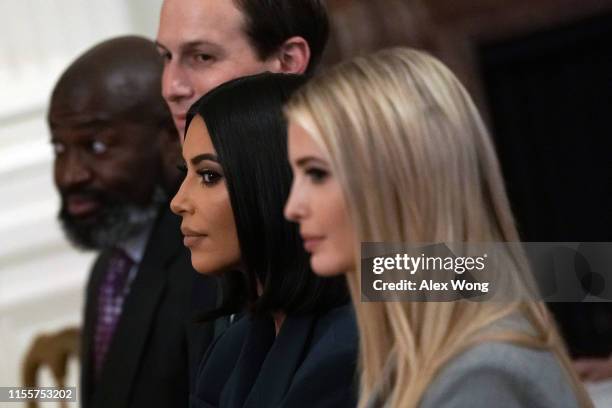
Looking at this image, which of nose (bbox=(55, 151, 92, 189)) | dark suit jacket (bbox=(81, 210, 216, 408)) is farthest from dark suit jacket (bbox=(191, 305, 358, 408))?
nose (bbox=(55, 151, 92, 189))

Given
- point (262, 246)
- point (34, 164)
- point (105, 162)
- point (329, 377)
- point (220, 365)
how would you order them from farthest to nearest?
point (34, 164) → point (105, 162) → point (220, 365) → point (262, 246) → point (329, 377)

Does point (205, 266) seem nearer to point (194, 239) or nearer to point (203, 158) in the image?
point (194, 239)

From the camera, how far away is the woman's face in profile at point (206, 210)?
6.15 feet

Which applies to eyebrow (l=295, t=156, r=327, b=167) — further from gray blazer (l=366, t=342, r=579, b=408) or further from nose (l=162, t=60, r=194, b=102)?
nose (l=162, t=60, r=194, b=102)

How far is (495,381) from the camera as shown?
4.92 feet

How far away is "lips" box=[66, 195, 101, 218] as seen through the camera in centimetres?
290

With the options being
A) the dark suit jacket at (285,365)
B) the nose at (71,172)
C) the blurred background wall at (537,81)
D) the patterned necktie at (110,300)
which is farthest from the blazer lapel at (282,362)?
the blurred background wall at (537,81)

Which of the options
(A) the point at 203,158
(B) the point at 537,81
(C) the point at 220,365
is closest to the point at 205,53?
(A) the point at 203,158

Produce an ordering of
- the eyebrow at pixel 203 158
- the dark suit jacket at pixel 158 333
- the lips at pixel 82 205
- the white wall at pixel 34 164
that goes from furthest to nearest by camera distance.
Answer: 1. the white wall at pixel 34 164
2. the lips at pixel 82 205
3. the dark suit jacket at pixel 158 333
4. the eyebrow at pixel 203 158

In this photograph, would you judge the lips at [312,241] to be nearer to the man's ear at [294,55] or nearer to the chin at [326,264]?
the chin at [326,264]

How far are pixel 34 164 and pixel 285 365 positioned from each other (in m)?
2.79

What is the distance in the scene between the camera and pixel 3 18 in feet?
14.3

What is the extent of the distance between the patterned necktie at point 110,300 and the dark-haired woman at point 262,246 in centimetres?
93

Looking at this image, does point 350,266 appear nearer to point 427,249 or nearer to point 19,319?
point 427,249
